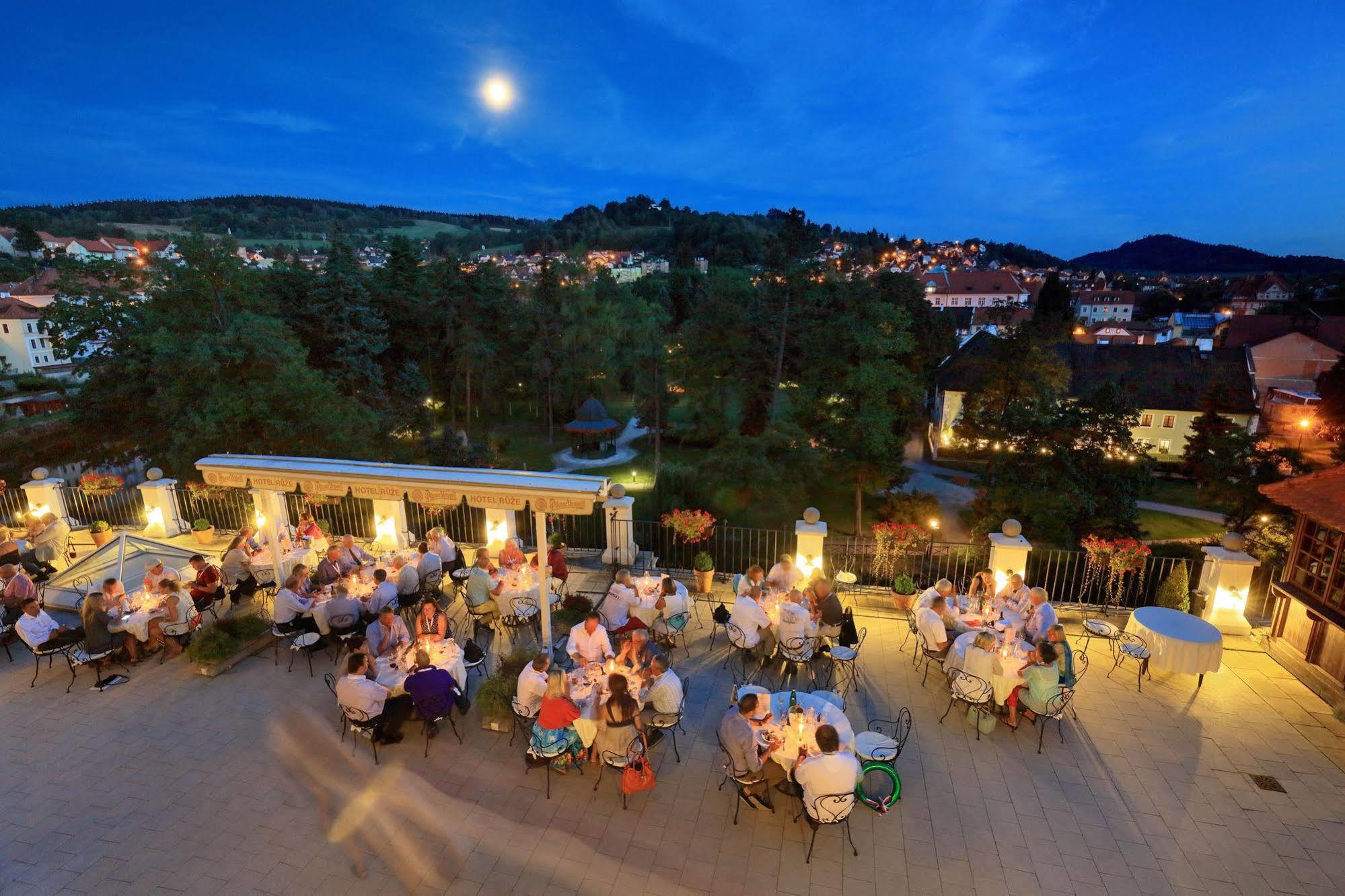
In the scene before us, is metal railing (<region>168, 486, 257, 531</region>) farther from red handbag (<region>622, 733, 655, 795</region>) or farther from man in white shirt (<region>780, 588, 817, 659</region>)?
man in white shirt (<region>780, 588, 817, 659</region>)

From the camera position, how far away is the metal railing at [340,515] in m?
15.8

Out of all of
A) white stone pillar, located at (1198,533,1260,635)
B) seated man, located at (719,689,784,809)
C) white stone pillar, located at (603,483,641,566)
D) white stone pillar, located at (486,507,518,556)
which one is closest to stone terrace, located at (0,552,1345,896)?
seated man, located at (719,689,784,809)

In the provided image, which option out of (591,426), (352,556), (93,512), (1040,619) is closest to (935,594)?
(1040,619)

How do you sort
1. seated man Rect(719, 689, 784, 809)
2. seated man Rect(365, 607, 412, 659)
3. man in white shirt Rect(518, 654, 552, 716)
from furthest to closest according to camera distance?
seated man Rect(365, 607, 412, 659) < man in white shirt Rect(518, 654, 552, 716) < seated man Rect(719, 689, 784, 809)

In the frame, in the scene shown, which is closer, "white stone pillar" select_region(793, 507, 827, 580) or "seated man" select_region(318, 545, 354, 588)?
"seated man" select_region(318, 545, 354, 588)

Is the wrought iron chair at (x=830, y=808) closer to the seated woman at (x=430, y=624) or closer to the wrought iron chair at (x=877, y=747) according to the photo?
the wrought iron chair at (x=877, y=747)

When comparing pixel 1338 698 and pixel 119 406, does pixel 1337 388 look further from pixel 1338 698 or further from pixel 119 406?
pixel 119 406

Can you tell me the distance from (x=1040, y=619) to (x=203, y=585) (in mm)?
12853

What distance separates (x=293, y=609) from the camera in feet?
31.5

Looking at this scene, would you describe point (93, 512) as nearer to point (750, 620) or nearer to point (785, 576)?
point (750, 620)

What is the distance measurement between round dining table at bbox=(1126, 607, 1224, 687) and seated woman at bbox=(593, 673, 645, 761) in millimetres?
7586

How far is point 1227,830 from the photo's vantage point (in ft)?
21.6

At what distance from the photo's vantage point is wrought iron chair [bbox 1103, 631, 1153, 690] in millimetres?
9039

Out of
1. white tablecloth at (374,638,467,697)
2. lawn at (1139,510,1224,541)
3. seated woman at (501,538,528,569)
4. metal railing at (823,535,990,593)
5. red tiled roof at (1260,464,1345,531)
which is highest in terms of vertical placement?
red tiled roof at (1260,464,1345,531)
